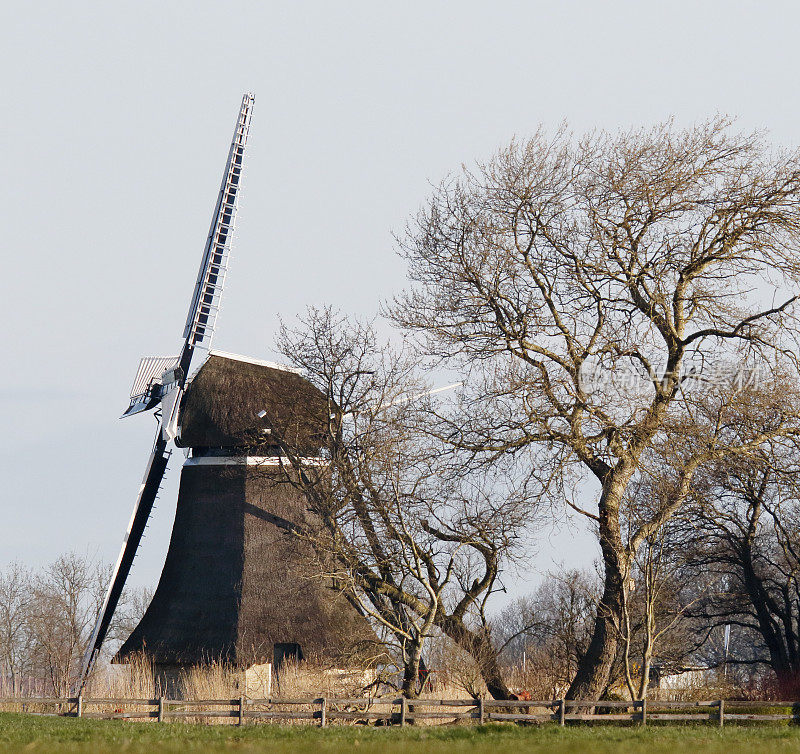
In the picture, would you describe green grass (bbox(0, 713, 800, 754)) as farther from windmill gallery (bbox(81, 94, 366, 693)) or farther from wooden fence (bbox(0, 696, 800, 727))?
windmill gallery (bbox(81, 94, 366, 693))

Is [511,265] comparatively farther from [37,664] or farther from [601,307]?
[37,664]

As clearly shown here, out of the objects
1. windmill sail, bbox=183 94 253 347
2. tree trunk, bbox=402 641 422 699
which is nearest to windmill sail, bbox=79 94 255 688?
windmill sail, bbox=183 94 253 347

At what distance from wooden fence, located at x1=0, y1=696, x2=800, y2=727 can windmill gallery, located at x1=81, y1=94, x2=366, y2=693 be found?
4039 millimetres

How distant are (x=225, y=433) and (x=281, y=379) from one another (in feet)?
8.13

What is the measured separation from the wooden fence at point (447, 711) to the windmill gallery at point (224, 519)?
4039 mm

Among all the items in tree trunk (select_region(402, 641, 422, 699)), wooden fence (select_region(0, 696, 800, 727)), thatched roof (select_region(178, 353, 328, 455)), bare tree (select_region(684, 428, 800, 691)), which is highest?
thatched roof (select_region(178, 353, 328, 455))

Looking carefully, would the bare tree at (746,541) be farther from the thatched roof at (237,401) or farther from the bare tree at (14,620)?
the bare tree at (14,620)

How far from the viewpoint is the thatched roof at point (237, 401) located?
91.9 feet

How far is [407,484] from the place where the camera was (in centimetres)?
2120

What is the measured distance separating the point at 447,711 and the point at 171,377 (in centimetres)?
1434

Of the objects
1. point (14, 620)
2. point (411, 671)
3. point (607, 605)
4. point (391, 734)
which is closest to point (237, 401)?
point (411, 671)

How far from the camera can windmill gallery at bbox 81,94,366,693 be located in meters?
27.4

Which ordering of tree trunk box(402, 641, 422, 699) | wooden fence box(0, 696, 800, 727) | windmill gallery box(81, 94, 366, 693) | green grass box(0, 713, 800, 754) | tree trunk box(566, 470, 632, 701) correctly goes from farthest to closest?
windmill gallery box(81, 94, 366, 693), tree trunk box(402, 641, 422, 699), wooden fence box(0, 696, 800, 727), tree trunk box(566, 470, 632, 701), green grass box(0, 713, 800, 754)

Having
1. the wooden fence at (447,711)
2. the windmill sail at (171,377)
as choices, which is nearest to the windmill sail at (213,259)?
the windmill sail at (171,377)
